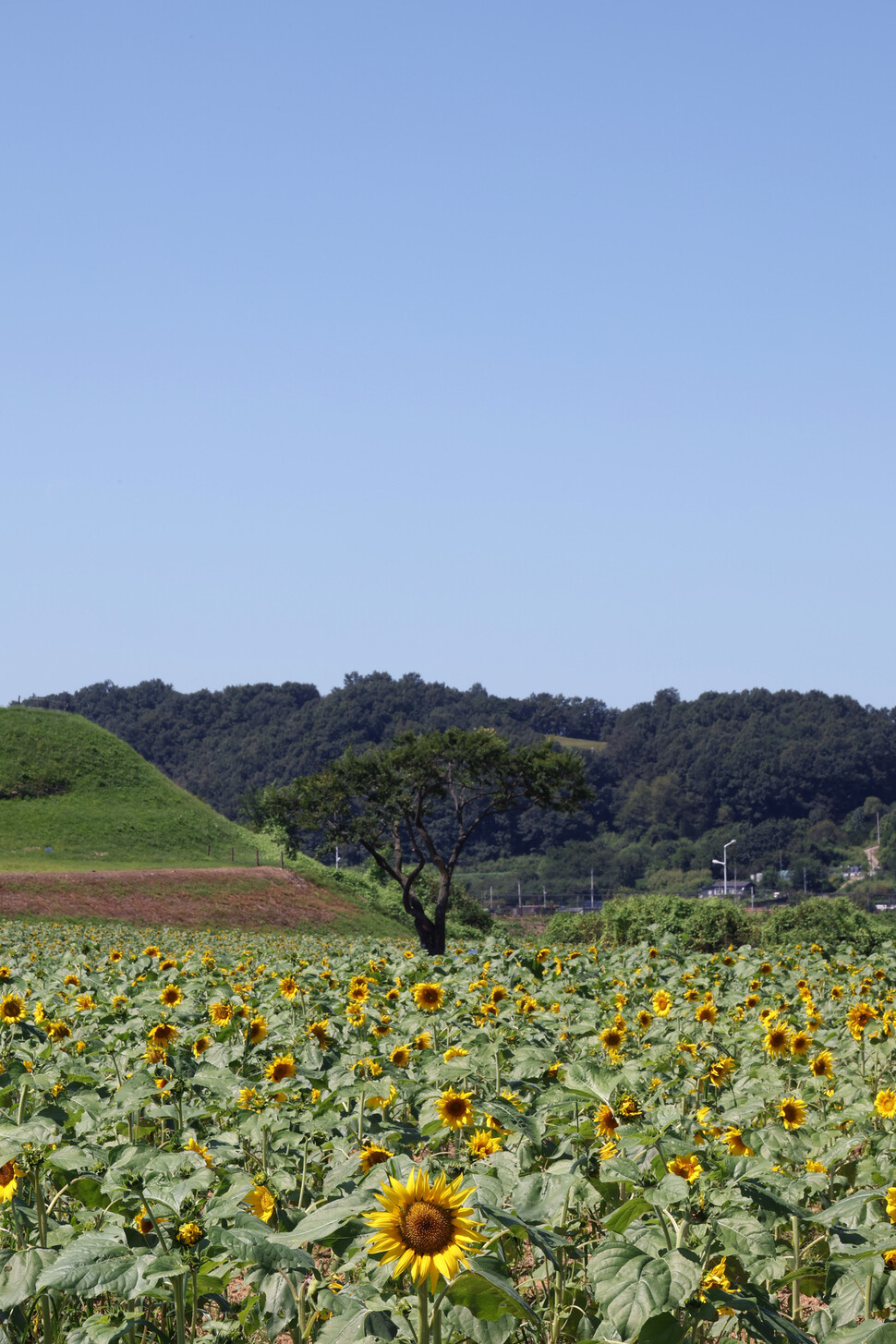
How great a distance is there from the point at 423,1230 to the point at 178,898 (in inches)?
1556

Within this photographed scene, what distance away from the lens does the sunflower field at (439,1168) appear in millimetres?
2451

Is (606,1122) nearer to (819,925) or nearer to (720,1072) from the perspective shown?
(720,1072)

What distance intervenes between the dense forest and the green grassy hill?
4693 cm

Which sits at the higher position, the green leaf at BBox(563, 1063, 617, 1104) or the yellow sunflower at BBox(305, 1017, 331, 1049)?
the green leaf at BBox(563, 1063, 617, 1104)

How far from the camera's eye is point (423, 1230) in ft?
7.14

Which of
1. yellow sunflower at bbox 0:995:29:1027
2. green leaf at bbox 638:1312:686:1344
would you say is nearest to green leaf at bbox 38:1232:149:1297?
green leaf at bbox 638:1312:686:1344

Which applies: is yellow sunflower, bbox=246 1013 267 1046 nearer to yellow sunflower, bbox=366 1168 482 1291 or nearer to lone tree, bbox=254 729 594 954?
yellow sunflower, bbox=366 1168 482 1291

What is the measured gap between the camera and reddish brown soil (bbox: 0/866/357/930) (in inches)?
1414

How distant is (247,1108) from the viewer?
437cm

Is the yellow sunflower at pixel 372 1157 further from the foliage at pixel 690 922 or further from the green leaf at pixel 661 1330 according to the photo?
the foliage at pixel 690 922

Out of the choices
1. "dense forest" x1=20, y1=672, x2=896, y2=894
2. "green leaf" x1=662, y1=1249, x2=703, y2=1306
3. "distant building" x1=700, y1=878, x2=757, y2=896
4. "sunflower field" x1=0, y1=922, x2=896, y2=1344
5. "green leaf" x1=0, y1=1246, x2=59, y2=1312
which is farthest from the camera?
"dense forest" x1=20, y1=672, x2=896, y2=894

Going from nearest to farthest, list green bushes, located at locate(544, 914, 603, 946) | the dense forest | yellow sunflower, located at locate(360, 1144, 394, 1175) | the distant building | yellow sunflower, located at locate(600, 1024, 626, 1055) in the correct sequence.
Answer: yellow sunflower, located at locate(360, 1144, 394, 1175) → yellow sunflower, located at locate(600, 1024, 626, 1055) → green bushes, located at locate(544, 914, 603, 946) → the distant building → the dense forest

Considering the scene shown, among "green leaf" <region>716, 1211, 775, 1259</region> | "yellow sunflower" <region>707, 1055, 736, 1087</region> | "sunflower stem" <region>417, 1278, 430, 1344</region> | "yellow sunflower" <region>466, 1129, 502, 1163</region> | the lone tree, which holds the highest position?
the lone tree

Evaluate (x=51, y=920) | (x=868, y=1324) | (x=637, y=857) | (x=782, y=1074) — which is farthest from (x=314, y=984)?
(x=637, y=857)
